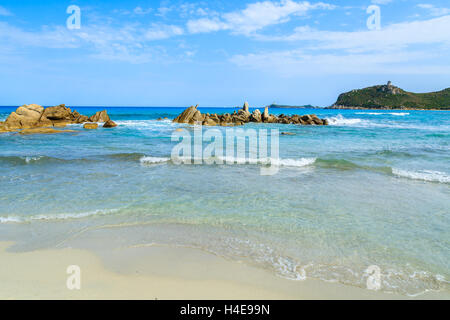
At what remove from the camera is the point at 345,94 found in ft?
600

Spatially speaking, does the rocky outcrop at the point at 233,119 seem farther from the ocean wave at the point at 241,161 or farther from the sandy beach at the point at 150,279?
the sandy beach at the point at 150,279

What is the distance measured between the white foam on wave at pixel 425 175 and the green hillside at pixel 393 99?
15683cm

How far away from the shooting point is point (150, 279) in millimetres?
3760

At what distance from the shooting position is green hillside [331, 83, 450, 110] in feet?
463

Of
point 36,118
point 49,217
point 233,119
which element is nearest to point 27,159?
point 49,217

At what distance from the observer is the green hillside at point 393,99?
463 ft

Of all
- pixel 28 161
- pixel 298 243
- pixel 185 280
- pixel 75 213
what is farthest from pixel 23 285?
pixel 28 161

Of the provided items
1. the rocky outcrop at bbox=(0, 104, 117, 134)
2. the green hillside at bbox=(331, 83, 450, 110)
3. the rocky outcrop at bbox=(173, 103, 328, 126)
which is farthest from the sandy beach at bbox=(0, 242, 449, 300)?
the green hillside at bbox=(331, 83, 450, 110)

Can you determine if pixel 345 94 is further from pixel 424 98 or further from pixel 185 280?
pixel 185 280

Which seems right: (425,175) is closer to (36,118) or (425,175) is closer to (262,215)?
(262,215)

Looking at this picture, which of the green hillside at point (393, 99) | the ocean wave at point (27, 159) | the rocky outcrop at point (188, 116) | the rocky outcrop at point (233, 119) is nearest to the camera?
the ocean wave at point (27, 159)

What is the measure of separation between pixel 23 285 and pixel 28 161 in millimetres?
10684

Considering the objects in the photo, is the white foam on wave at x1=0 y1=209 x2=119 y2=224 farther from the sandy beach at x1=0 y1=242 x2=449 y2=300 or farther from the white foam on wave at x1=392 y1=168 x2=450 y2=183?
the white foam on wave at x1=392 y1=168 x2=450 y2=183

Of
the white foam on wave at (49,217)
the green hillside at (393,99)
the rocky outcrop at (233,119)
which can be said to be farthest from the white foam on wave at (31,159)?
the green hillside at (393,99)
